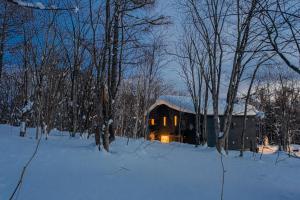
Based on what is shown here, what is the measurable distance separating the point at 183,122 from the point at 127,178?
109ft

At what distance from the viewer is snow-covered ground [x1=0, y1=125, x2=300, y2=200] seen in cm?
572

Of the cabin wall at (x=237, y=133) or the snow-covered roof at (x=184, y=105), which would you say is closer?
the snow-covered roof at (x=184, y=105)

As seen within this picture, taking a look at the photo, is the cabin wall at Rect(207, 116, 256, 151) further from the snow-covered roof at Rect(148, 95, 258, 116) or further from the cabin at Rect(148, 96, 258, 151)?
the snow-covered roof at Rect(148, 95, 258, 116)

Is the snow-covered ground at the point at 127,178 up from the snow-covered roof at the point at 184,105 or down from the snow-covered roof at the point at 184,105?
down

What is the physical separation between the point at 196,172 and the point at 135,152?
7.77 feet

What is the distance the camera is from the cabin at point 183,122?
3809cm

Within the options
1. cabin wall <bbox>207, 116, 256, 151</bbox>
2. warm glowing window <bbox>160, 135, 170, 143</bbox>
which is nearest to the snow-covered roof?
cabin wall <bbox>207, 116, 256, 151</bbox>

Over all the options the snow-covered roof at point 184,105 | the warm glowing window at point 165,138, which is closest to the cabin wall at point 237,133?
the snow-covered roof at point 184,105

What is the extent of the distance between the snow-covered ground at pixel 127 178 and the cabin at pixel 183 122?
27.5 meters

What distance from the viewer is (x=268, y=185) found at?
8156mm

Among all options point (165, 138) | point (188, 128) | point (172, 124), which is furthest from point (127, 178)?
point (165, 138)

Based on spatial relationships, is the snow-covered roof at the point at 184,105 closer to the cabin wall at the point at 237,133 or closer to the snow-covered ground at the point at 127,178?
the cabin wall at the point at 237,133

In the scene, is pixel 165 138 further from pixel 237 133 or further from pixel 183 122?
pixel 237 133

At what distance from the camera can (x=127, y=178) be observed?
22.9 ft
